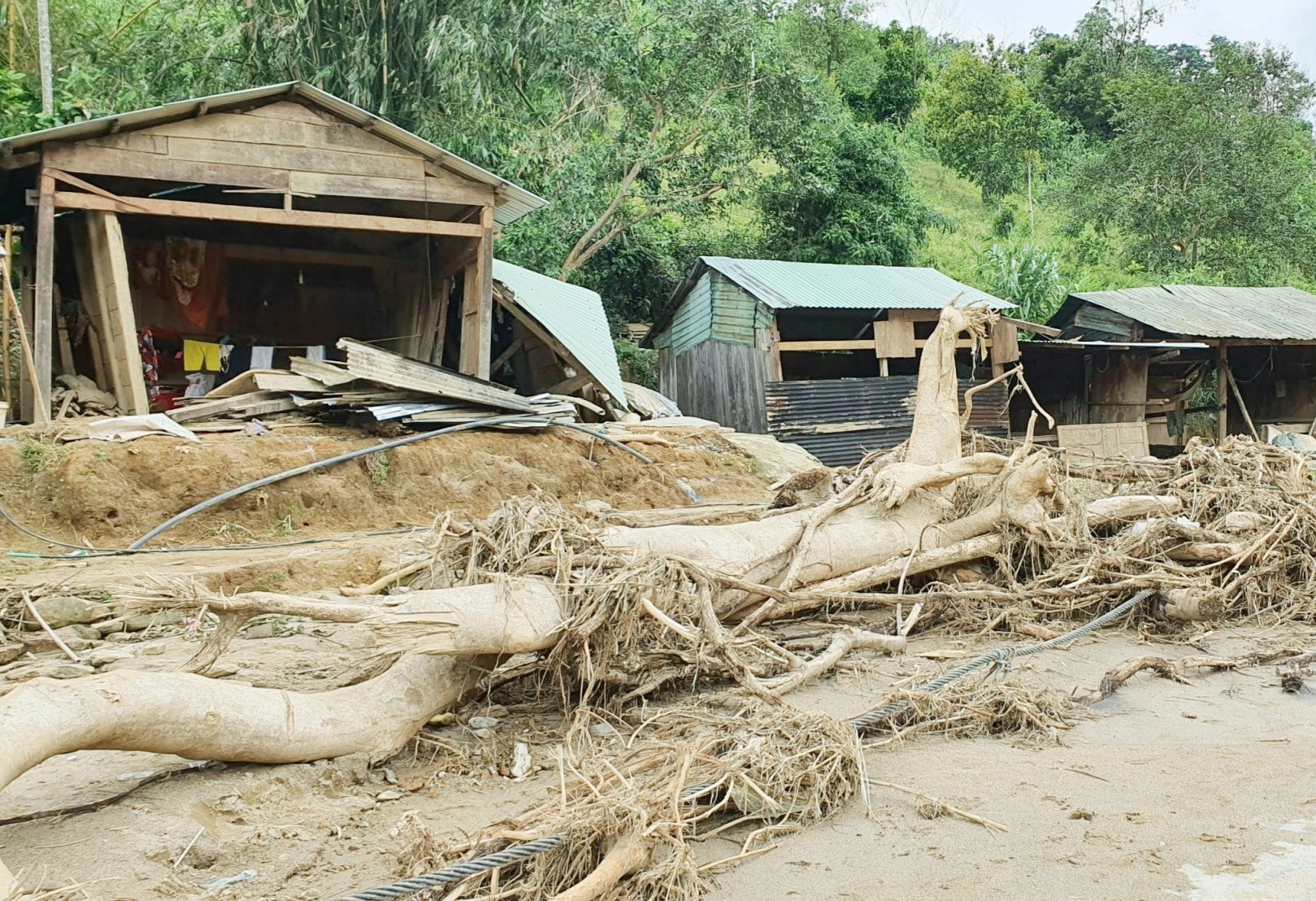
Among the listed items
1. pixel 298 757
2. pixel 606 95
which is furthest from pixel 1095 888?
pixel 606 95

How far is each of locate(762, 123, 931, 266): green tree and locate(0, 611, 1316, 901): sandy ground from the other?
19.6 m

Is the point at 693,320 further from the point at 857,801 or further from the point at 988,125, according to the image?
the point at 988,125

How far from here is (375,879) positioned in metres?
3.22

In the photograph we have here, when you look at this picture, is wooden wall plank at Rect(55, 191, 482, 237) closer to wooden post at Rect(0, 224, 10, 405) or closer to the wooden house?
wooden post at Rect(0, 224, 10, 405)

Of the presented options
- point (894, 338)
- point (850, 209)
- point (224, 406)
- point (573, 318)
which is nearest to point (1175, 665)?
point (224, 406)

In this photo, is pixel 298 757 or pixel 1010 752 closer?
pixel 298 757

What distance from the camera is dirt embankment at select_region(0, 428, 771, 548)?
25.2 feet

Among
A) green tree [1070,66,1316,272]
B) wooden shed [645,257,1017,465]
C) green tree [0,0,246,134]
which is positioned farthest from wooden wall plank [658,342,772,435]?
green tree [1070,66,1316,272]

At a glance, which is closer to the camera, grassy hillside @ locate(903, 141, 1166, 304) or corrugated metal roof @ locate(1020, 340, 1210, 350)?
corrugated metal roof @ locate(1020, 340, 1210, 350)

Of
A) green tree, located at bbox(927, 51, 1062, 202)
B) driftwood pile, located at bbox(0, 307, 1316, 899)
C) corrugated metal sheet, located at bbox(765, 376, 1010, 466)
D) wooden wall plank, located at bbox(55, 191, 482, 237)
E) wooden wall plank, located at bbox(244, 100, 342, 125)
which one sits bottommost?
corrugated metal sheet, located at bbox(765, 376, 1010, 466)

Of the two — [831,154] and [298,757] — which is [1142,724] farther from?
[831,154]

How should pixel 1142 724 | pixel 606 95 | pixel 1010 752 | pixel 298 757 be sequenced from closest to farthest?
pixel 298 757, pixel 1010 752, pixel 1142 724, pixel 606 95

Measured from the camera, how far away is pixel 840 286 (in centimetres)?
1714

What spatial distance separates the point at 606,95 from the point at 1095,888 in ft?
63.6
